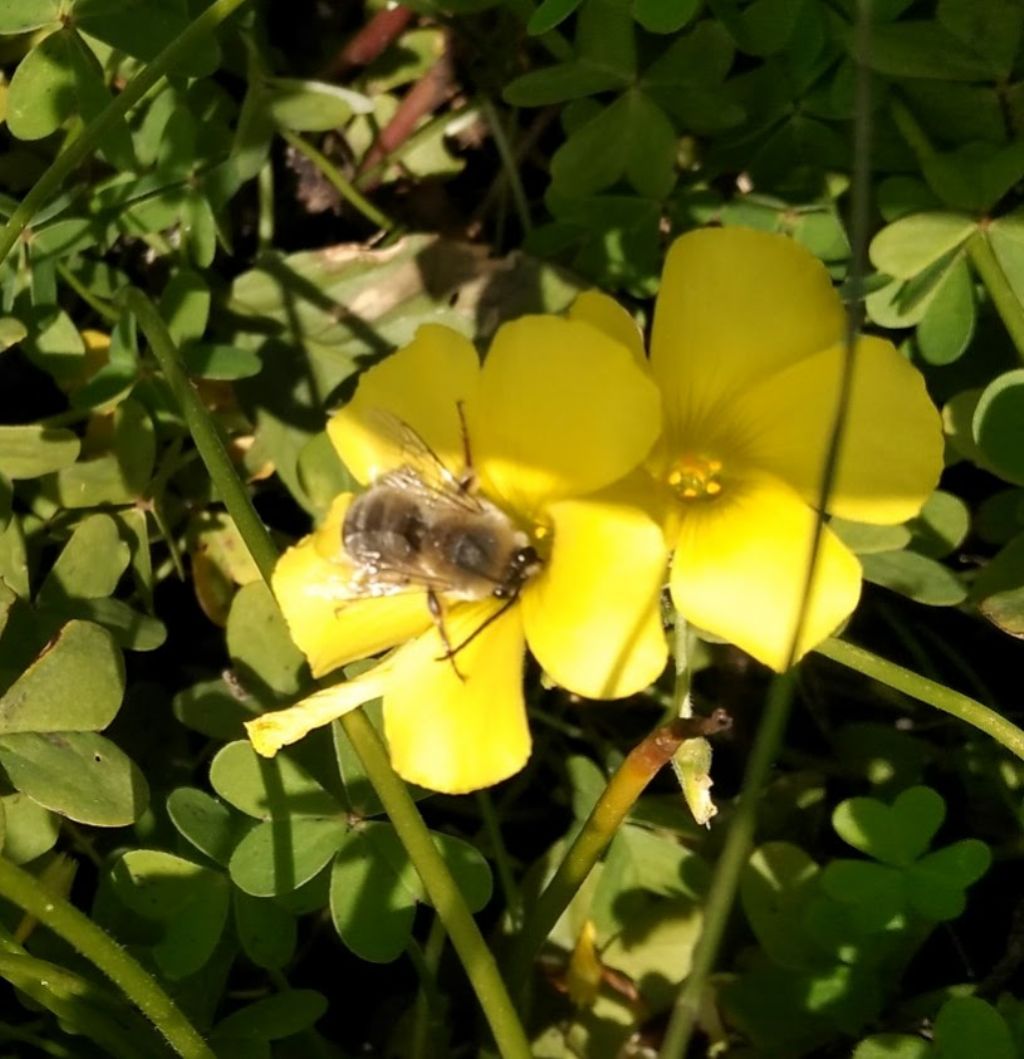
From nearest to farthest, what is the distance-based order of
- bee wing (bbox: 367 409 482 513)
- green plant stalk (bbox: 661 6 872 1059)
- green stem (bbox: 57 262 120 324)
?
green plant stalk (bbox: 661 6 872 1059)
bee wing (bbox: 367 409 482 513)
green stem (bbox: 57 262 120 324)

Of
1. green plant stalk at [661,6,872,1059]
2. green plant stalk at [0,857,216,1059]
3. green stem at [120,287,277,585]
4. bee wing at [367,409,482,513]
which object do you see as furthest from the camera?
green stem at [120,287,277,585]

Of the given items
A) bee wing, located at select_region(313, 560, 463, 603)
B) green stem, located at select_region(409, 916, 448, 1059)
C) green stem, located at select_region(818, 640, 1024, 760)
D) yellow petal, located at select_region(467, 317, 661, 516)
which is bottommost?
green stem, located at select_region(409, 916, 448, 1059)

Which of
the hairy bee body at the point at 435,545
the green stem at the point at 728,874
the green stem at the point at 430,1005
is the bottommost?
the green stem at the point at 430,1005

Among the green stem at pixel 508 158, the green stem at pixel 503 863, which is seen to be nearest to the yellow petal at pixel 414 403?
the green stem at pixel 503 863

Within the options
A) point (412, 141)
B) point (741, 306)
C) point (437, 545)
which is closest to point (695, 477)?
point (741, 306)

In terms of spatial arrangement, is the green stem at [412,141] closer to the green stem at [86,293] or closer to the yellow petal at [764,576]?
the green stem at [86,293]

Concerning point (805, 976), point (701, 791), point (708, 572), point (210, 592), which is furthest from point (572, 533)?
point (210, 592)

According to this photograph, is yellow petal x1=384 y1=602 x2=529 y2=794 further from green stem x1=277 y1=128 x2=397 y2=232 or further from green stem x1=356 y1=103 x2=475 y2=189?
green stem x1=356 y1=103 x2=475 y2=189

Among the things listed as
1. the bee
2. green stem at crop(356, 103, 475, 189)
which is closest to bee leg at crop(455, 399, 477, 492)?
the bee
